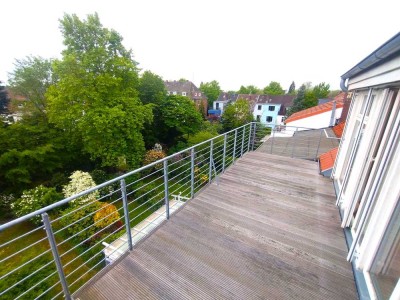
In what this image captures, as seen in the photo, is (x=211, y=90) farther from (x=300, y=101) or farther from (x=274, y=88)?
(x=300, y=101)

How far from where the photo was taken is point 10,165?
29.4 feet

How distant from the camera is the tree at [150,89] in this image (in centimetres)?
1741

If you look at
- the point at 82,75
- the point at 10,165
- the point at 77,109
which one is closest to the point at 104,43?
the point at 82,75

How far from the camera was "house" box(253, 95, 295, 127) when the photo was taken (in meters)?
35.7

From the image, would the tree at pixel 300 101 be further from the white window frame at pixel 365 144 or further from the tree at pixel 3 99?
the tree at pixel 3 99

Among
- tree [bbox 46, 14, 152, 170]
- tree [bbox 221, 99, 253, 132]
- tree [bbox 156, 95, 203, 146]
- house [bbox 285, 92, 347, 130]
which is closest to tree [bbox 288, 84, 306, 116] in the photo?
tree [bbox 221, 99, 253, 132]

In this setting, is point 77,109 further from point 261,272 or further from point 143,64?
point 261,272

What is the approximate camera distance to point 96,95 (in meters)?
10.2

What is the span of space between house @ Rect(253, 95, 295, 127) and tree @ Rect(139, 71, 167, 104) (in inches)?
933

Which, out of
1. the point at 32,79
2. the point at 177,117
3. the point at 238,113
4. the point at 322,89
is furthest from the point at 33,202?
the point at 322,89

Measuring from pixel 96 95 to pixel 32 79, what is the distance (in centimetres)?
837

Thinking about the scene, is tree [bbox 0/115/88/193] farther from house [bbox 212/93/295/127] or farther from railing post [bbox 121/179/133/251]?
house [bbox 212/93/295/127]

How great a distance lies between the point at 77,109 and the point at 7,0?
4.66m

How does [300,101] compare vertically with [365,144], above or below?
below
